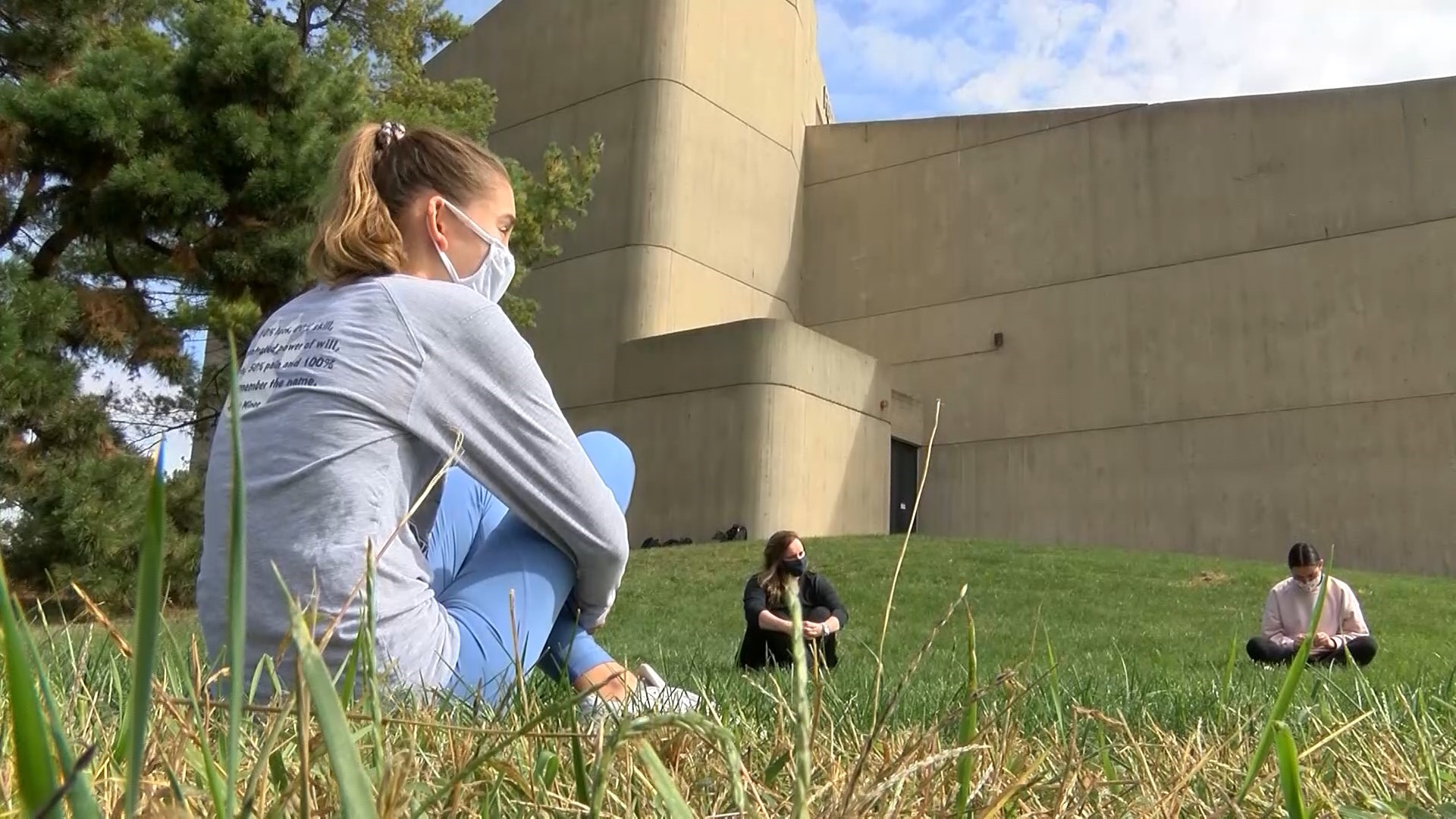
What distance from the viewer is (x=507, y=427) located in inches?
78.2

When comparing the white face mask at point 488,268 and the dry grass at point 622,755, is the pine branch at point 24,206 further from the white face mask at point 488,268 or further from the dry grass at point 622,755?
the dry grass at point 622,755

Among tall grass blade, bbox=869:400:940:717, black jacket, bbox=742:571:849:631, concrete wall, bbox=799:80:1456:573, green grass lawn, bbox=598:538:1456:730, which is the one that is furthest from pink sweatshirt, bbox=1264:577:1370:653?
concrete wall, bbox=799:80:1456:573

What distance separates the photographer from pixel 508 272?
2.45 m

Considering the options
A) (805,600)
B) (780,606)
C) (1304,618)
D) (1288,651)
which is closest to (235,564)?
(780,606)

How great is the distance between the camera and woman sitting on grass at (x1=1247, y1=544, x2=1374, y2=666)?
23.5ft

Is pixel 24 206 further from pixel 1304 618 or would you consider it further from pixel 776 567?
pixel 1304 618

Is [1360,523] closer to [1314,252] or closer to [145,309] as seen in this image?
[1314,252]

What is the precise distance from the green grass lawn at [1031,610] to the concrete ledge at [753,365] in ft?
10.7

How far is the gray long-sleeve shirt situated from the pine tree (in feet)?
27.5

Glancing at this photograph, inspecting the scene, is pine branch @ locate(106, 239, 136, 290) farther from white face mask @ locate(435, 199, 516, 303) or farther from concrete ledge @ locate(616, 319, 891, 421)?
concrete ledge @ locate(616, 319, 891, 421)

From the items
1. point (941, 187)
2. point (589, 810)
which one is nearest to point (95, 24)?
point (589, 810)

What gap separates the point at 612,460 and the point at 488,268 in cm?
45

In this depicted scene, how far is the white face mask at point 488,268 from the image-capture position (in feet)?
7.54

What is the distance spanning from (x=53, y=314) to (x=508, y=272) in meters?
8.69
